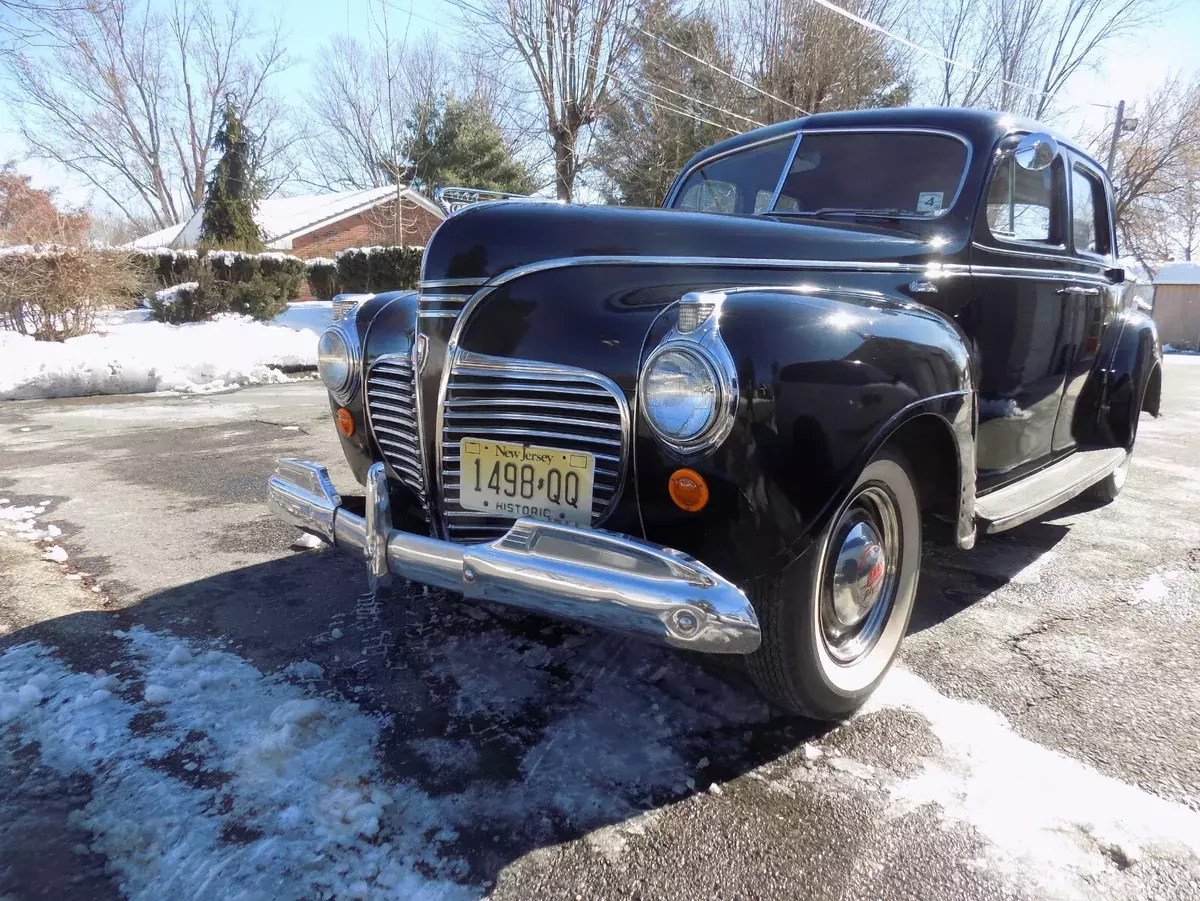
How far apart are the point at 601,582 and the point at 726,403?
50 centimetres

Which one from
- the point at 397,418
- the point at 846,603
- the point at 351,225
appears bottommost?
the point at 846,603

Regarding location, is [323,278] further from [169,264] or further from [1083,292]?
[1083,292]

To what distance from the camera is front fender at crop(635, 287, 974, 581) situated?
1.79 metres

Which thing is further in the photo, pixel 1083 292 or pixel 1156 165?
pixel 1156 165

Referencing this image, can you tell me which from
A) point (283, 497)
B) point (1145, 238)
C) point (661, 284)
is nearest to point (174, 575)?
point (283, 497)

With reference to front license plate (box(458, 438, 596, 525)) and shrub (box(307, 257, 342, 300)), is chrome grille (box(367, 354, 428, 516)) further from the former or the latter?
shrub (box(307, 257, 342, 300))

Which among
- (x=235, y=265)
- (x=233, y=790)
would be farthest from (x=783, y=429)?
(x=235, y=265)

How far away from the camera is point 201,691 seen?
91.8 inches

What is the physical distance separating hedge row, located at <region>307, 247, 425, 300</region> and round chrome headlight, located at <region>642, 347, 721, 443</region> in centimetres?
2012

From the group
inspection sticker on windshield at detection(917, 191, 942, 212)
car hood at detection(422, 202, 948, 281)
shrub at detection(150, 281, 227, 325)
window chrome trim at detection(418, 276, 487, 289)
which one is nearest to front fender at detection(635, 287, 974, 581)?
car hood at detection(422, 202, 948, 281)

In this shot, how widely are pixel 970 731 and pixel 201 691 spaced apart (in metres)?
2.26

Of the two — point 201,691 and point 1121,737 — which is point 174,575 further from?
point 1121,737

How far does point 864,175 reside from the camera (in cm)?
310

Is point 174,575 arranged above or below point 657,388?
below
